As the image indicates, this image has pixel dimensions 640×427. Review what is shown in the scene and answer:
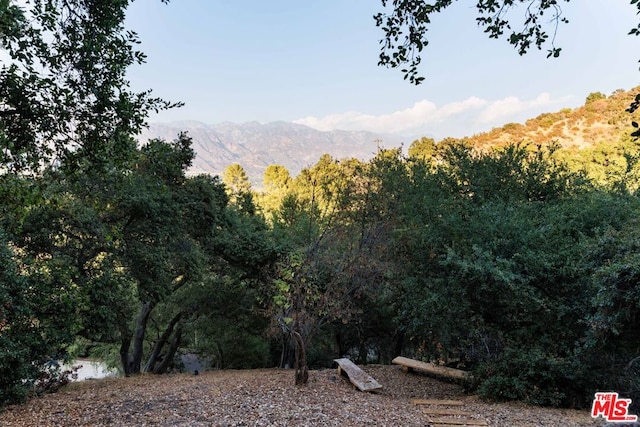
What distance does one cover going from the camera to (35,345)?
271 inches

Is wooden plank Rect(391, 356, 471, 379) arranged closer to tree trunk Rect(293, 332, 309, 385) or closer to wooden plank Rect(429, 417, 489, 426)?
wooden plank Rect(429, 417, 489, 426)

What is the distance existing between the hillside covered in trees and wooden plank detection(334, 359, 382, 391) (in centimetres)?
116

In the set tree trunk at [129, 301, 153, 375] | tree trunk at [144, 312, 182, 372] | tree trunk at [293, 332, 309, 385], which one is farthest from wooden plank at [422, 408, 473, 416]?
tree trunk at [144, 312, 182, 372]

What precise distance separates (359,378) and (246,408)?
3.05 meters

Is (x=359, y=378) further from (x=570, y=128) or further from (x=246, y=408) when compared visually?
(x=570, y=128)

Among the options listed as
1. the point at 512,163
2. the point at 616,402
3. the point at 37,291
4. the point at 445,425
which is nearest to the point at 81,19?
the point at 37,291

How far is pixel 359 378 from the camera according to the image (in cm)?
830

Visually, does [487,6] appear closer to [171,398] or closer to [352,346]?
[171,398]

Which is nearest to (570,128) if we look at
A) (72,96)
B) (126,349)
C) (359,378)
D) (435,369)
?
(435,369)

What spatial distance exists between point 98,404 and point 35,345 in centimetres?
178
